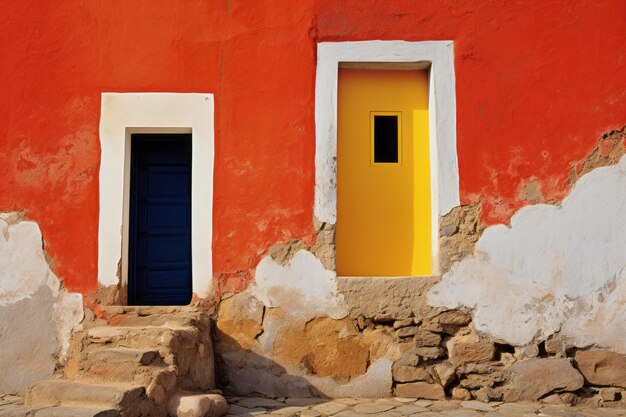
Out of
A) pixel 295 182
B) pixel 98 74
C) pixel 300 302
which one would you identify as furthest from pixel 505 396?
pixel 98 74

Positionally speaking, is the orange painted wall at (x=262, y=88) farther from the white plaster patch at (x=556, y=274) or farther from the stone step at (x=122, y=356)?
the stone step at (x=122, y=356)

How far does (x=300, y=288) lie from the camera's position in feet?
16.6

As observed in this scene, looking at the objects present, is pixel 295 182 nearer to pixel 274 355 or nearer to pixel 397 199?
pixel 397 199

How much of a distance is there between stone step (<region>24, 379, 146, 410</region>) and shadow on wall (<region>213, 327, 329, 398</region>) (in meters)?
1.23

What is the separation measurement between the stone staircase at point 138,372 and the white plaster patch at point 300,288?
1.69ft

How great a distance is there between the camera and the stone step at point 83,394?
3.64m

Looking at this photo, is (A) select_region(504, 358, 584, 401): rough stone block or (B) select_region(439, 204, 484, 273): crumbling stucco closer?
(A) select_region(504, 358, 584, 401): rough stone block

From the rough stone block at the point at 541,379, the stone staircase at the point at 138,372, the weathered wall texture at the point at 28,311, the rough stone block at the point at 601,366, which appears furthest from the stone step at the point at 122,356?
the rough stone block at the point at 601,366

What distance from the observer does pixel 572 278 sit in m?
5.04

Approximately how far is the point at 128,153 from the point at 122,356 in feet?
5.99

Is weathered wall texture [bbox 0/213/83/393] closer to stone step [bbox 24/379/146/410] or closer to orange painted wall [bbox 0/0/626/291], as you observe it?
orange painted wall [bbox 0/0/626/291]

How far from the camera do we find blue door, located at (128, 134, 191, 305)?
5.50m

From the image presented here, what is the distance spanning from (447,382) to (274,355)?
126cm

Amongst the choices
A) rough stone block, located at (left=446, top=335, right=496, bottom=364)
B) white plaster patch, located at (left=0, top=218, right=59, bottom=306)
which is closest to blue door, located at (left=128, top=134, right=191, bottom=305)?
white plaster patch, located at (left=0, top=218, right=59, bottom=306)
